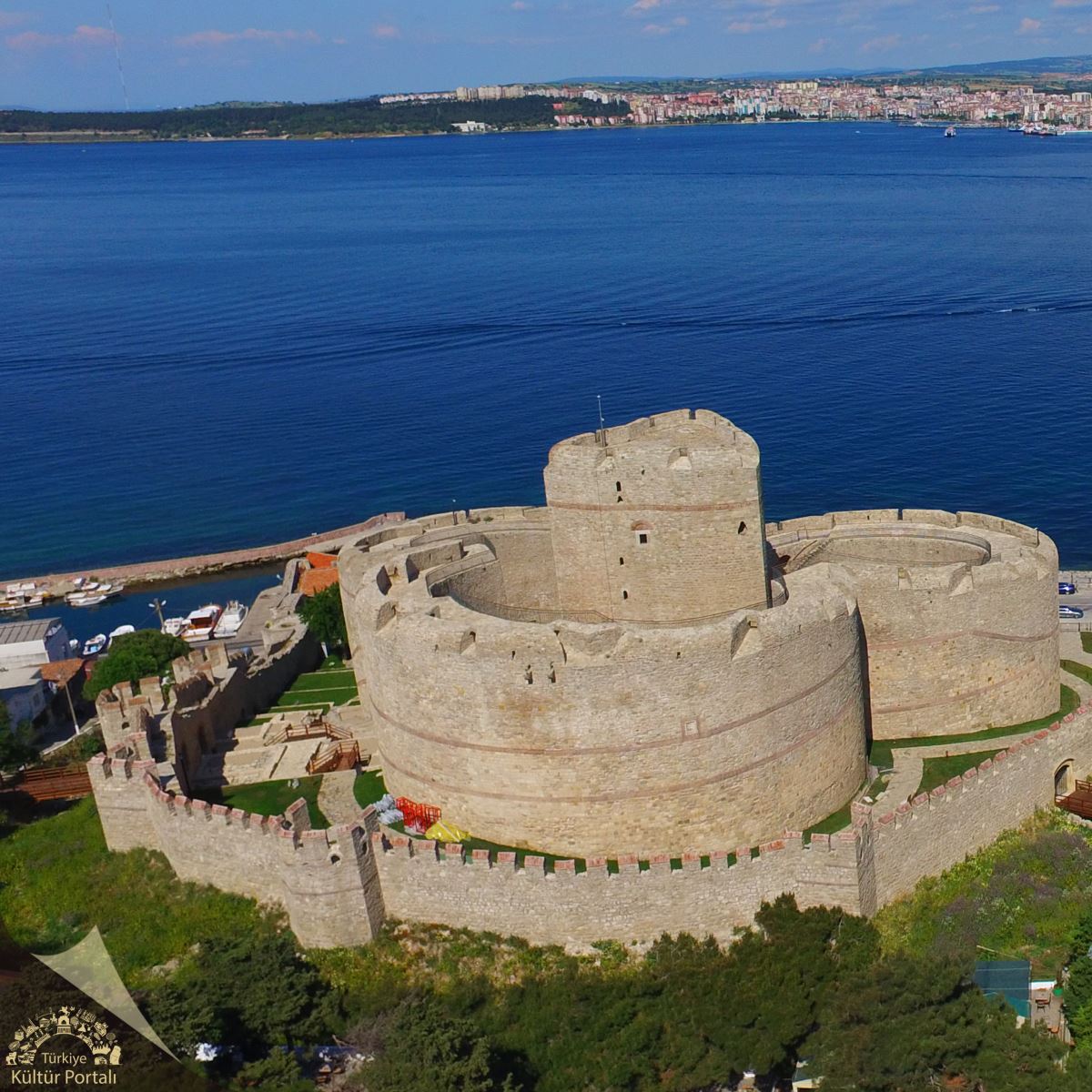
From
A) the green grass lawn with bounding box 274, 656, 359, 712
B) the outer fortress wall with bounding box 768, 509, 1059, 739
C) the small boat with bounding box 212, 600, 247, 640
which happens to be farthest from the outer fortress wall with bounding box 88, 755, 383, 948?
the small boat with bounding box 212, 600, 247, 640

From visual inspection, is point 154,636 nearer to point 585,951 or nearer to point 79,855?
point 79,855

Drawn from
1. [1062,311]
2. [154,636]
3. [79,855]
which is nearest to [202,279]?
[1062,311]

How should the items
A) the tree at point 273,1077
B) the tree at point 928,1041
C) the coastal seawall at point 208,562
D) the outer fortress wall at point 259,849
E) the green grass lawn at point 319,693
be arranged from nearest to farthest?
1. the tree at point 273,1077
2. the tree at point 928,1041
3. the outer fortress wall at point 259,849
4. the green grass lawn at point 319,693
5. the coastal seawall at point 208,562

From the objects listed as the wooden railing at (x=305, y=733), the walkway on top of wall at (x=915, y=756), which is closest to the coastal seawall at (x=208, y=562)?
the wooden railing at (x=305, y=733)

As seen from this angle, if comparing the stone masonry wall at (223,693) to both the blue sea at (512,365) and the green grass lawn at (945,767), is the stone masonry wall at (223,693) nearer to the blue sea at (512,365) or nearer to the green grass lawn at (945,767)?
the green grass lawn at (945,767)

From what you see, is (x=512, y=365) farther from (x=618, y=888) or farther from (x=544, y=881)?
(x=618, y=888)

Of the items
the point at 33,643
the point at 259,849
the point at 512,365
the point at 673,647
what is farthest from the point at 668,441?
the point at 512,365
